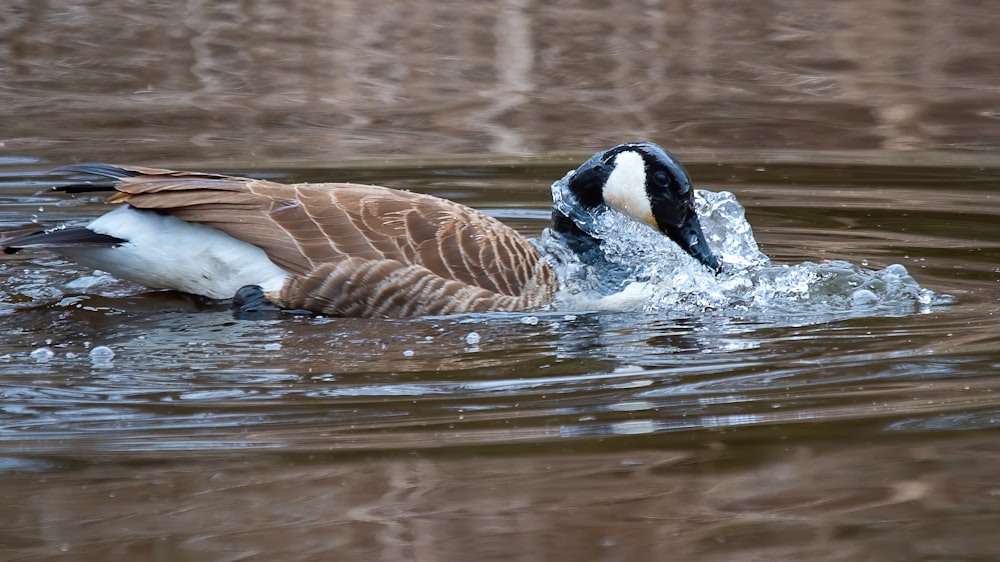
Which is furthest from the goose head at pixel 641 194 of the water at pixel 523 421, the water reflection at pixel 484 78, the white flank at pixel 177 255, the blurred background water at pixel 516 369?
the water reflection at pixel 484 78

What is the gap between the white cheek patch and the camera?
7.13m

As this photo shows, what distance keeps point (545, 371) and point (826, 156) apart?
6.19 metres

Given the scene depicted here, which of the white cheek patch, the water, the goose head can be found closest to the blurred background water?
the water

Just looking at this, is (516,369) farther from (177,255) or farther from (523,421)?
(177,255)

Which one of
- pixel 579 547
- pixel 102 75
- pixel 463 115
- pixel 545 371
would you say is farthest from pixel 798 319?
pixel 102 75

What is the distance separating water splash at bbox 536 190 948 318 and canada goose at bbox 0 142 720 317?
38 centimetres

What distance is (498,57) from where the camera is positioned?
14.1 m

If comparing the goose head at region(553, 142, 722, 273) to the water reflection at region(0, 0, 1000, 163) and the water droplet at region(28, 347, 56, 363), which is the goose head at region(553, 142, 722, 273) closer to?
the water droplet at region(28, 347, 56, 363)

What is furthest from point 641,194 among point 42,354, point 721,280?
point 42,354

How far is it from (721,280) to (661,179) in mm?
622

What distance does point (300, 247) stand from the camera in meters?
6.46

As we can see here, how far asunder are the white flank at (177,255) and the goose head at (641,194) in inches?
69.4

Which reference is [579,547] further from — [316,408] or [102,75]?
[102,75]

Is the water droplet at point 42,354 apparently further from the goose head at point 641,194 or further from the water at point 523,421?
the goose head at point 641,194
